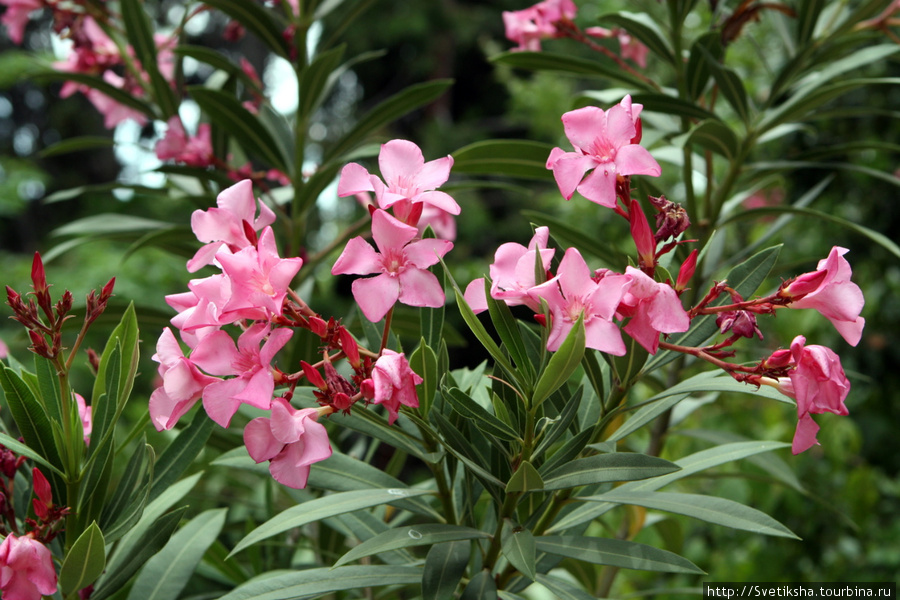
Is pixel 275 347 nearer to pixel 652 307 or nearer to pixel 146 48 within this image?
pixel 652 307

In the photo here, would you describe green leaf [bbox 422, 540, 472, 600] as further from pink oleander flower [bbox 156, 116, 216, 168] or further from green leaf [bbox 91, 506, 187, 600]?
pink oleander flower [bbox 156, 116, 216, 168]

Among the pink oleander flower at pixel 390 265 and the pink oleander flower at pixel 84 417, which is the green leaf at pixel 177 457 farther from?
the pink oleander flower at pixel 390 265

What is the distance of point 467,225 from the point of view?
5984 millimetres

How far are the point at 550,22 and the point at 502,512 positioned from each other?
875mm

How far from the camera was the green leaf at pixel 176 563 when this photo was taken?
713mm

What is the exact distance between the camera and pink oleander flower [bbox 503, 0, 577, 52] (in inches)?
45.9

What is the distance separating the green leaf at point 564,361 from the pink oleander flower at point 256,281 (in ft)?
0.60

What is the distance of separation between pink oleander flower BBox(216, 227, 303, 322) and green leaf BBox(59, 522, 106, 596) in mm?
200

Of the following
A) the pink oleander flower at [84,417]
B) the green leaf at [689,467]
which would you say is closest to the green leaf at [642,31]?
the green leaf at [689,467]

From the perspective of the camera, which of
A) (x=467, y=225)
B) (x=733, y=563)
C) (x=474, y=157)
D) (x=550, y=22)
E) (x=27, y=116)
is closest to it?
(x=474, y=157)

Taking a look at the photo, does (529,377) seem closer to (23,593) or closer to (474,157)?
(23,593)

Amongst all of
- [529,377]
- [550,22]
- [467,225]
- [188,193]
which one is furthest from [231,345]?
[467,225]

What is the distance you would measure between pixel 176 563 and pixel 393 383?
420 millimetres

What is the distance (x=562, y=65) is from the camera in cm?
108
